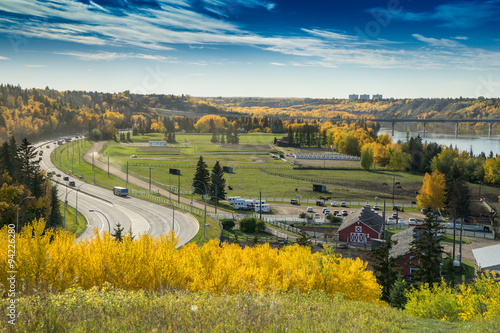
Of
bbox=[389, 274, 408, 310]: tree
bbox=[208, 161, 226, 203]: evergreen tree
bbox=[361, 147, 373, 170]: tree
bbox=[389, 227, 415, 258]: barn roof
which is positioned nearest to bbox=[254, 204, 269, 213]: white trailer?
bbox=[208, 161, 226, 203]: evergreen tree

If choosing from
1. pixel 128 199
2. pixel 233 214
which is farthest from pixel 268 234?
pixel 128 199

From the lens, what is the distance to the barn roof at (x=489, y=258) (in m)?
33.4

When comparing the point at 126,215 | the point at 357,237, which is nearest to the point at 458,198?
the point at 357,237

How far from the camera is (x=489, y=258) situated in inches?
1406

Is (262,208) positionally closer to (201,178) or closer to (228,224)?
(228,224)

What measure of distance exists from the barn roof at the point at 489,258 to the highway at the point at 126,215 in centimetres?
2599

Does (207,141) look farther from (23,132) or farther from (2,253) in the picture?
(2,253)

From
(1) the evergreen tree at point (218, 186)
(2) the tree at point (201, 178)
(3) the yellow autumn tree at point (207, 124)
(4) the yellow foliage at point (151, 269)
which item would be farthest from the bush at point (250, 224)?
(3) the yellow autumn tree at point (207, 124)

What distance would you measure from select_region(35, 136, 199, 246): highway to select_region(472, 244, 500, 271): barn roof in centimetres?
2599

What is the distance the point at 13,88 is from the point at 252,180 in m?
125

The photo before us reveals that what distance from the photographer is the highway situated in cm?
4603

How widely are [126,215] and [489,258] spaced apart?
129ft

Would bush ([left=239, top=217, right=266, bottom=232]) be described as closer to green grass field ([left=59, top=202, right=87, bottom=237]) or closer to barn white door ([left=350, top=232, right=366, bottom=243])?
barn white door ([left=350, top=232, right=366, bottom=243])

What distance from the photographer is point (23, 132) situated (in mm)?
113938
